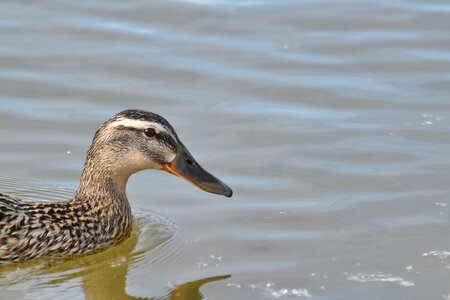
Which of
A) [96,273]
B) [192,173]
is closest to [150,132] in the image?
[192,173]

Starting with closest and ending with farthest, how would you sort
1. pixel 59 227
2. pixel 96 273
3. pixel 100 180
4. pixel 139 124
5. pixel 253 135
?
pixel 96 273 → pixel 59 227 → pixel 139 124 → pixel 100 180 → pixel 253 135

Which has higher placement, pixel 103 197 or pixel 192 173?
pixel 192 173

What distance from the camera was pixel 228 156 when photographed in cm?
1151

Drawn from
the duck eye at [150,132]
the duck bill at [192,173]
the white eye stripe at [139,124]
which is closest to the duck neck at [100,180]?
the white eye stripe at [139,124]

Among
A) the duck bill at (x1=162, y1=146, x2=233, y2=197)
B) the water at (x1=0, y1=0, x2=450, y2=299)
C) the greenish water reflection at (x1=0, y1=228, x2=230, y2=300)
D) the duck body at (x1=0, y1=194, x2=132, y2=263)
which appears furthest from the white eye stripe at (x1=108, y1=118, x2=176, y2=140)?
the greenish water reflection at (x1=0, y1=228, x2=230, y2=300)

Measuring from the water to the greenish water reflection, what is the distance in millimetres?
18

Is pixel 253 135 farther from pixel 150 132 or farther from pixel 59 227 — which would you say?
pixel 59 227

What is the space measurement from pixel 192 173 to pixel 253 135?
76.6 inches

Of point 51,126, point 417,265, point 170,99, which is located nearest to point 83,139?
point 51,126

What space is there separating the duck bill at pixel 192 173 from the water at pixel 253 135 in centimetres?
36

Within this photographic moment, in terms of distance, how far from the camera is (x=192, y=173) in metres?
10.1

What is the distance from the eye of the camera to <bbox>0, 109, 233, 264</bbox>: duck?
31.7 ft

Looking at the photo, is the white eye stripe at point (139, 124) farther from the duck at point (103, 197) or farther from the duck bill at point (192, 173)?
the duck bill at point (192, 173)

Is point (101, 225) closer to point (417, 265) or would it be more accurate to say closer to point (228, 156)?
point (228, 156)
